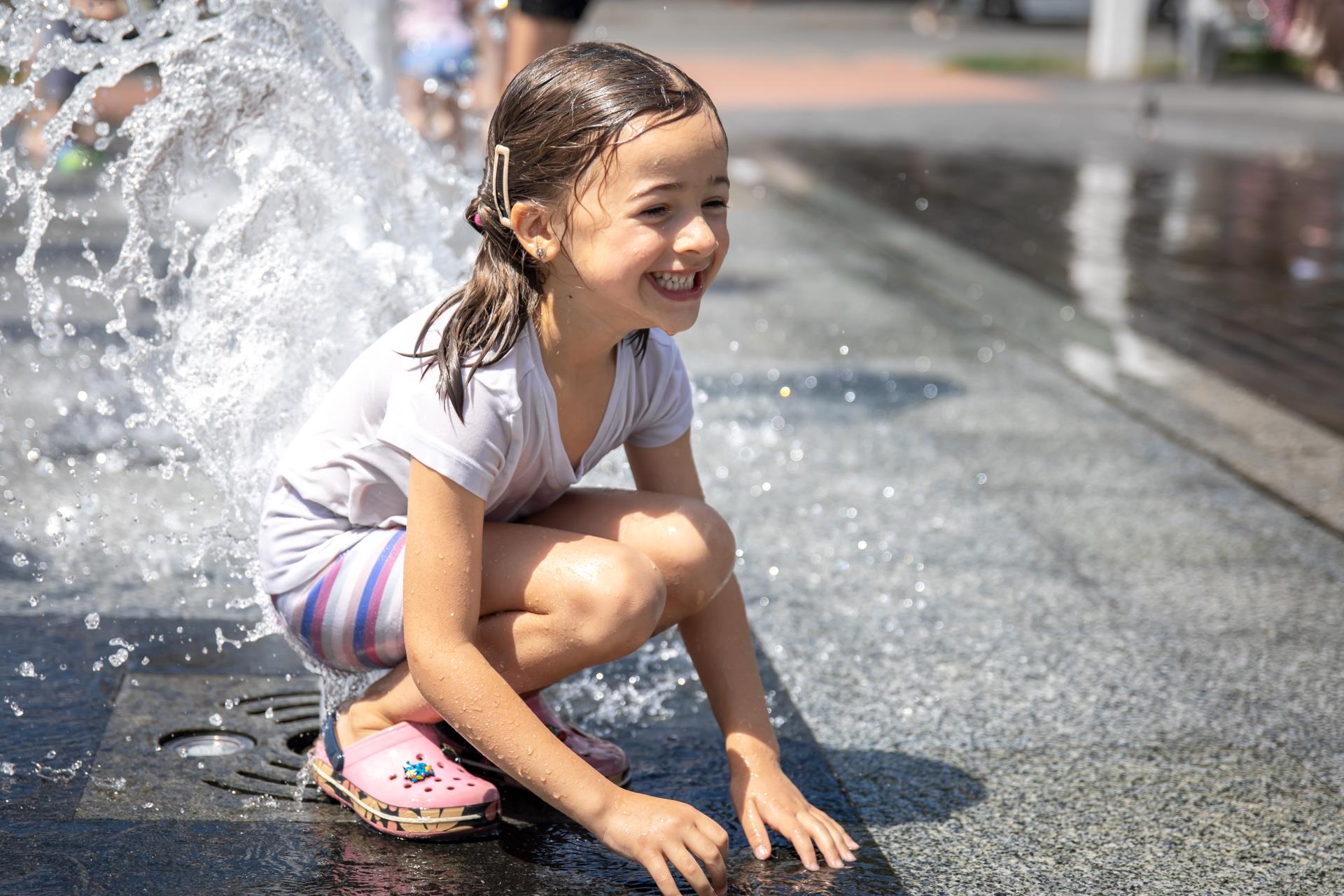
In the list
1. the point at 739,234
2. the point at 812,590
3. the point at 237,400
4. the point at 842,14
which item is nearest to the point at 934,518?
the point at 812,590

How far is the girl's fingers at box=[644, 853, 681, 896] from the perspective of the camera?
190cm

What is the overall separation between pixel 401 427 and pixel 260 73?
4.02 feet

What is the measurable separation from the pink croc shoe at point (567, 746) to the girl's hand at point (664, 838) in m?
A: 0.34

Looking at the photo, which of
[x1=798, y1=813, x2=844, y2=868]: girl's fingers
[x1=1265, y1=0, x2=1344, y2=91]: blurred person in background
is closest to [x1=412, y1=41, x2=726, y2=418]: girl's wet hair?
[x1=798, y1=813, x2=844, y2=868]: girl's fingers

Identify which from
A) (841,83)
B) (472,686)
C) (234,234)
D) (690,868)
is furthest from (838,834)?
(841,83)

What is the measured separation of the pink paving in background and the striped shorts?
11.3 metres

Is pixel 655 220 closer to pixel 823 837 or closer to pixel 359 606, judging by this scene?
pixel 359 606

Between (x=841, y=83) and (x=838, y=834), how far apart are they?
1480 cm

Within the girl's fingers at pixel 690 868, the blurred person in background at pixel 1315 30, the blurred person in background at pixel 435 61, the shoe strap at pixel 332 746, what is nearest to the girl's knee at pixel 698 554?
the girl's fingers at pixel 690 868

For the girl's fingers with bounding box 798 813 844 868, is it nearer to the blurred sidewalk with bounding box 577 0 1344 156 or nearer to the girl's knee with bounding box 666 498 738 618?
the girl's knee with bounding box 666 498 738 618

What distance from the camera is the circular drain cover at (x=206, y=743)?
2441mm

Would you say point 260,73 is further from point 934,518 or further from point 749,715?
point 934,518

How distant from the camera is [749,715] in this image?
2.25m

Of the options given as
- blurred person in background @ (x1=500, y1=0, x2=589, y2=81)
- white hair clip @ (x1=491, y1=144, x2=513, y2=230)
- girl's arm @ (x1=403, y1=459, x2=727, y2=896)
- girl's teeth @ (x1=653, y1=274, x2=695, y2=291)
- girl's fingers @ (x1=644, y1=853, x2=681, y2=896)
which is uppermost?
white hair clip @ (x1=491, y1=144, x2=513, y2=230)
